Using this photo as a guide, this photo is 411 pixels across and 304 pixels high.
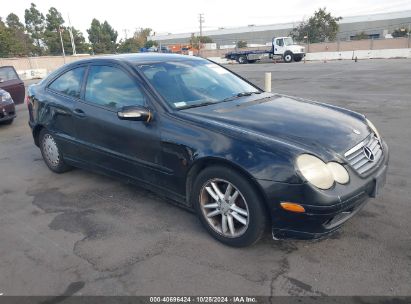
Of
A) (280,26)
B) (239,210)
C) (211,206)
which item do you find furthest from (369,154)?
(280,26)

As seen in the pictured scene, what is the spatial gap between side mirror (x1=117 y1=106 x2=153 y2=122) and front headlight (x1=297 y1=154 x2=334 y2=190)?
1.50 m

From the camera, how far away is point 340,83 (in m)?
14.8

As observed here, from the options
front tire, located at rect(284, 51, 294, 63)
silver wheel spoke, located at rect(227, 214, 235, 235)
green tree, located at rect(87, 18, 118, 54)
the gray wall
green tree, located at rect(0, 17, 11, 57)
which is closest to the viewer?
silver wheel spoke, located at rect(227, 214, 235, 235)

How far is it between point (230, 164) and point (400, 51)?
37.1 m

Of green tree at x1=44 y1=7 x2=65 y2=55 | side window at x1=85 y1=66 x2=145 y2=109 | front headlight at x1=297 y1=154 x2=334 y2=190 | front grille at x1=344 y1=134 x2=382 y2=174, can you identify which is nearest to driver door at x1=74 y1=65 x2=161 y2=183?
side window at x1=85 y1=66 x2=145 y2=109

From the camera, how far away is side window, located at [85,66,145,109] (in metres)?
3.74

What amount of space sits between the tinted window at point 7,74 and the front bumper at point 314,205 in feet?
34.3

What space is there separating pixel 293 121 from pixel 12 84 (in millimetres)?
9901

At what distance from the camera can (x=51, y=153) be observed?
514cm

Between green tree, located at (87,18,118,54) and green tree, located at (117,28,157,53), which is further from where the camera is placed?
green tree, located at (117,28,157,53)

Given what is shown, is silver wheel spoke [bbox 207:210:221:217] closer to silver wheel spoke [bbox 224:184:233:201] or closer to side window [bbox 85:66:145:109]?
silver wheel spoke [bbox 224:184:233:201]

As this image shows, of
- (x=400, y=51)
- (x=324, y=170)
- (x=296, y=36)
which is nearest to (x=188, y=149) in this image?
(x=324, y=170)

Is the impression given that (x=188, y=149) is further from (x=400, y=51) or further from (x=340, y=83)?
(x=400, y=51)

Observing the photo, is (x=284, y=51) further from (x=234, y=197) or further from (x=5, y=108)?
(x=234, y=197)
